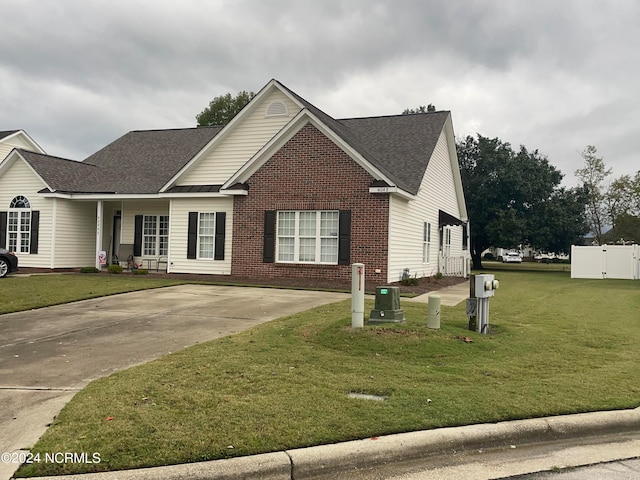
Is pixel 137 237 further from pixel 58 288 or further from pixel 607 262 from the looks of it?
pixel 607 262

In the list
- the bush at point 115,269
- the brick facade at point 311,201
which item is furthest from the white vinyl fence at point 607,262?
the bush at point 115,269

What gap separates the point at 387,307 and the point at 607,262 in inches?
997

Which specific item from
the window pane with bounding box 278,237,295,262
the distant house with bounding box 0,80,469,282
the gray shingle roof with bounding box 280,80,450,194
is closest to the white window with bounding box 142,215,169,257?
the distant house with bounding box 0,80,469,282

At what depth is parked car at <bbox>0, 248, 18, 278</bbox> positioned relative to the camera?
18281mm

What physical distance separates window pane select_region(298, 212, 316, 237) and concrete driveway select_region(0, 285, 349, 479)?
340 cm

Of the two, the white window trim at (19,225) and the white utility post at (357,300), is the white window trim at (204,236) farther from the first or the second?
the white utility post at (357,300)

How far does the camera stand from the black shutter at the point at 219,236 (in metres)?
19.6

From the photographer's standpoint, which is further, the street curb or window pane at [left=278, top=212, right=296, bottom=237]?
window pane at [left=278, top=212, right=296, bottom=237]

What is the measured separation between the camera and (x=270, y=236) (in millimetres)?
18312

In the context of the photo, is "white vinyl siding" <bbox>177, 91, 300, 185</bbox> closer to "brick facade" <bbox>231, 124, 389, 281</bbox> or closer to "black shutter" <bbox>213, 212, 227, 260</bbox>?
"black shutter" <bbox>213, 212, 227, 260</bbox>

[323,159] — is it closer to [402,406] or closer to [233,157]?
[233,157]

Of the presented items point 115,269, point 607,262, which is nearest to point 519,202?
point 607,262

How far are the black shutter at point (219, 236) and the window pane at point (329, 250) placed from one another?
4154mm

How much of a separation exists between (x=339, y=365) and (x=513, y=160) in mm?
35509
